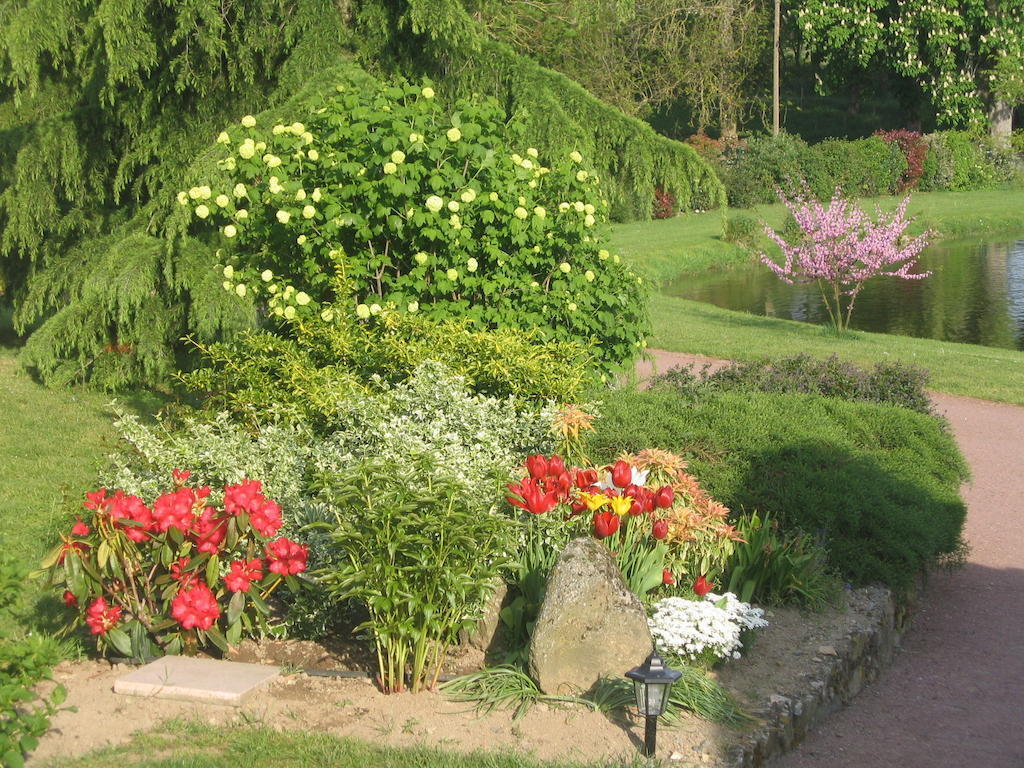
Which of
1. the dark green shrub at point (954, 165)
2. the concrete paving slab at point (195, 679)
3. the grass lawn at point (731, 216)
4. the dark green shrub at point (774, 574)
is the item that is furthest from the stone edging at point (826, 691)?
the dark green shrub at point (954, 165)

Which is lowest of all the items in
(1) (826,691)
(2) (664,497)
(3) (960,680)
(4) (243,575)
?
(3) (960,680)

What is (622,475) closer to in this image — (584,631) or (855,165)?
(584,631)

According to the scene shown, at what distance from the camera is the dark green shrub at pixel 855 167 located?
33594 mm

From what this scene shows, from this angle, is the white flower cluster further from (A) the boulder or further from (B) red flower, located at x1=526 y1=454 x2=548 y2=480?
(B) red flower, located at x1=526 y1=454 x2=548 y2=480

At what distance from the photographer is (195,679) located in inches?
172

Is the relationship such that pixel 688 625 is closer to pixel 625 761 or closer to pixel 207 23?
pixel 625 761

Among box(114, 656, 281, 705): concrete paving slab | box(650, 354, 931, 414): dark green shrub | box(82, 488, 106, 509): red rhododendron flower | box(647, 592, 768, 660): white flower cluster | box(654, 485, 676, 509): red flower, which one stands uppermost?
box(82, 488, 106, 509): red rhododendron flower

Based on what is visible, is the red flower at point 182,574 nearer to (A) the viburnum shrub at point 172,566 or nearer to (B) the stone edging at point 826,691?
(A) the viburnum shrub at point 172,566

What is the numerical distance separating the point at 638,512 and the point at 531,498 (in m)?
0.55

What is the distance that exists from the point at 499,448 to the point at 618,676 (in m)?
1.46

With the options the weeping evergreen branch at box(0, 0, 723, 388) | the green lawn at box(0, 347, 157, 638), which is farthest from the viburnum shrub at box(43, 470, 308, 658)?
the weeping evergreen branch at box(0, 0, 723, 388)

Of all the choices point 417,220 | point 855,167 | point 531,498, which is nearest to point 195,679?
point 531,498

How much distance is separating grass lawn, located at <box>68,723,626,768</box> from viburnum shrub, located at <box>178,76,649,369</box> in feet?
10.3

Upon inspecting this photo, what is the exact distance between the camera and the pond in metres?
17.1
